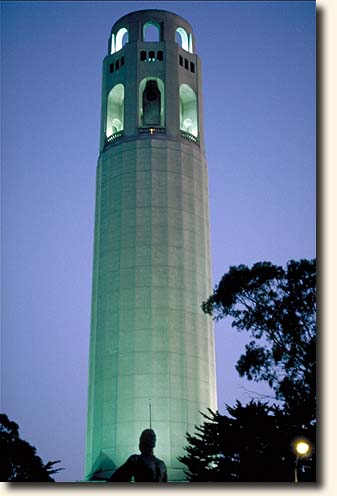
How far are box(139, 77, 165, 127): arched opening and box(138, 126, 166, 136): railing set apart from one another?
45.6 inches

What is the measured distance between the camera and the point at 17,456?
3522cm

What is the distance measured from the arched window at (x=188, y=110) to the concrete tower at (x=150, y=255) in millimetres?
59

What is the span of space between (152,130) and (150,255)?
739cm

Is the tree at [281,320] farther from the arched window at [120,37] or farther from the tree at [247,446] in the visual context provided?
the arched window at [120,37]

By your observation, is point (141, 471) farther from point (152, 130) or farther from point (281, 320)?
point (152, 130)

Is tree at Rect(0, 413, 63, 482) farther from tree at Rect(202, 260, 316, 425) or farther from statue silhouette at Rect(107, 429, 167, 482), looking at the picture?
statue silhouette at Rect(107, 429, 167, 482)

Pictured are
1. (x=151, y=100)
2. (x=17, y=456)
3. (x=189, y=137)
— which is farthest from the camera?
(x=151, y=100)

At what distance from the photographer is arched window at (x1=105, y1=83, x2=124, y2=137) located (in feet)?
136

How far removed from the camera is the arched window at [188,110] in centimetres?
4106

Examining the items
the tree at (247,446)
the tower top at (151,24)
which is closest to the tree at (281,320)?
the tree at (247,446)

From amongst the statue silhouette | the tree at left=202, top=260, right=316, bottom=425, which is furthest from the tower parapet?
the statue silhouette

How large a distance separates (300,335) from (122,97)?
71.2 ft

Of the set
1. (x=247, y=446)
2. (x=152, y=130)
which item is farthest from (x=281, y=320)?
(x=152, y=130)

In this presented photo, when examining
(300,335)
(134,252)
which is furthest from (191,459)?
(134,252)
